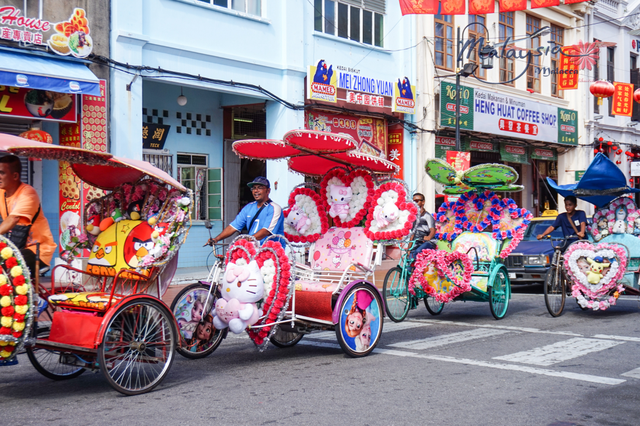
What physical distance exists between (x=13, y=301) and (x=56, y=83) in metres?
7.37

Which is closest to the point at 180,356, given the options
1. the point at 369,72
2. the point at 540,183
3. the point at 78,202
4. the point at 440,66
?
the point at 78,202

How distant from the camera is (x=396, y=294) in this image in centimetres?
1015

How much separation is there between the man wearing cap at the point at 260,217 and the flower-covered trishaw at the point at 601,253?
482 centimetres

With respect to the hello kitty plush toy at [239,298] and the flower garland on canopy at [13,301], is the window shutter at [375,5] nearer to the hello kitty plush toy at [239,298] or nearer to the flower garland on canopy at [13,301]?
the hello kitty plush toy at [239,298]

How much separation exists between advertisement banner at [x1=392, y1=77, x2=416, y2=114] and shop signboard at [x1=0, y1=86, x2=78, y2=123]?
910 centimetres

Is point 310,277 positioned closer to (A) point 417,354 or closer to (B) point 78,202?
(A) point 417,354

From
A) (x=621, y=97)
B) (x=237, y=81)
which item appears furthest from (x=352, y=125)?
(x=621, y=97)

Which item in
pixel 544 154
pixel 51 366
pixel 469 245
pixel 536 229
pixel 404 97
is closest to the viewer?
pixel 51 366

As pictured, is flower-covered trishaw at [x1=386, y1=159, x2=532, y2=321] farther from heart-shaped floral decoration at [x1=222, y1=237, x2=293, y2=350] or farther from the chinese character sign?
the chinese character sign

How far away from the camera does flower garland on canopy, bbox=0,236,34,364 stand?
5.04m

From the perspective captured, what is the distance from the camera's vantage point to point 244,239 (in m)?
7.07

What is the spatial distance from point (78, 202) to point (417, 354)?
7.80 metres

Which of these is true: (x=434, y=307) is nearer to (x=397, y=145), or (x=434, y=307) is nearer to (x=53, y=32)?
(x=53, y=32)

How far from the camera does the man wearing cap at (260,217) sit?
7.62 meters
